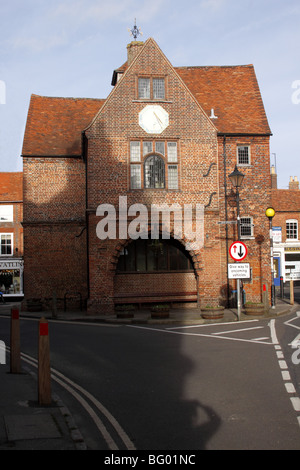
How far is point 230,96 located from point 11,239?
2821cm

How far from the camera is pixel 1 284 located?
4950 centimetres

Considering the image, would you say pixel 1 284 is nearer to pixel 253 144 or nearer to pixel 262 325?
pixel 253 144

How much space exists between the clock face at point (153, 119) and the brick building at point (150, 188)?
0.15 feet

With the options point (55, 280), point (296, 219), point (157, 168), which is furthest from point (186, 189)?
point (296, 219)

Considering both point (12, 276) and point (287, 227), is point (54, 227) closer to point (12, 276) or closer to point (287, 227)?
point (12, 276)

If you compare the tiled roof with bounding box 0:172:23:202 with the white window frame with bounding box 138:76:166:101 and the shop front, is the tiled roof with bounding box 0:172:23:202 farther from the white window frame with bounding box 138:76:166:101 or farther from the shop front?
the white window frame with bounding box 138:76:166:101

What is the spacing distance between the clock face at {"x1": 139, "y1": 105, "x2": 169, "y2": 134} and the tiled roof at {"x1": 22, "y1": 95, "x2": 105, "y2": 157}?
568 centimetres

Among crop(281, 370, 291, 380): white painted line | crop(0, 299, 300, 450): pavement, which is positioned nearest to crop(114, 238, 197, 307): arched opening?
crop(0, 299, 300, 450): pavement

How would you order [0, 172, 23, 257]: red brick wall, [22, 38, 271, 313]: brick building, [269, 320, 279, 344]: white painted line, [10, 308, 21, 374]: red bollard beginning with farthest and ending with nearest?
1. [0, 172, 23, 257]: red brick wall
2. [22, 38, 271, 313]: brick building
3. [269, 320, 279, 344]: white painted line
4. [10, 308, 21, 374]: red bollard

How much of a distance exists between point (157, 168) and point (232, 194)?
4099mm

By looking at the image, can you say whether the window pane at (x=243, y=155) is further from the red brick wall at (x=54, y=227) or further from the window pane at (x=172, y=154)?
the red brick wall at (x=54, y=227)

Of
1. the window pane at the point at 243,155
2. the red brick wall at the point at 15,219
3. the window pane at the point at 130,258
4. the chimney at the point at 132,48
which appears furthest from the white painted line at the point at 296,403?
the red brick wall at the point at 15,219

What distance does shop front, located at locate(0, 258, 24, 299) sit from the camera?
49.5 meters
